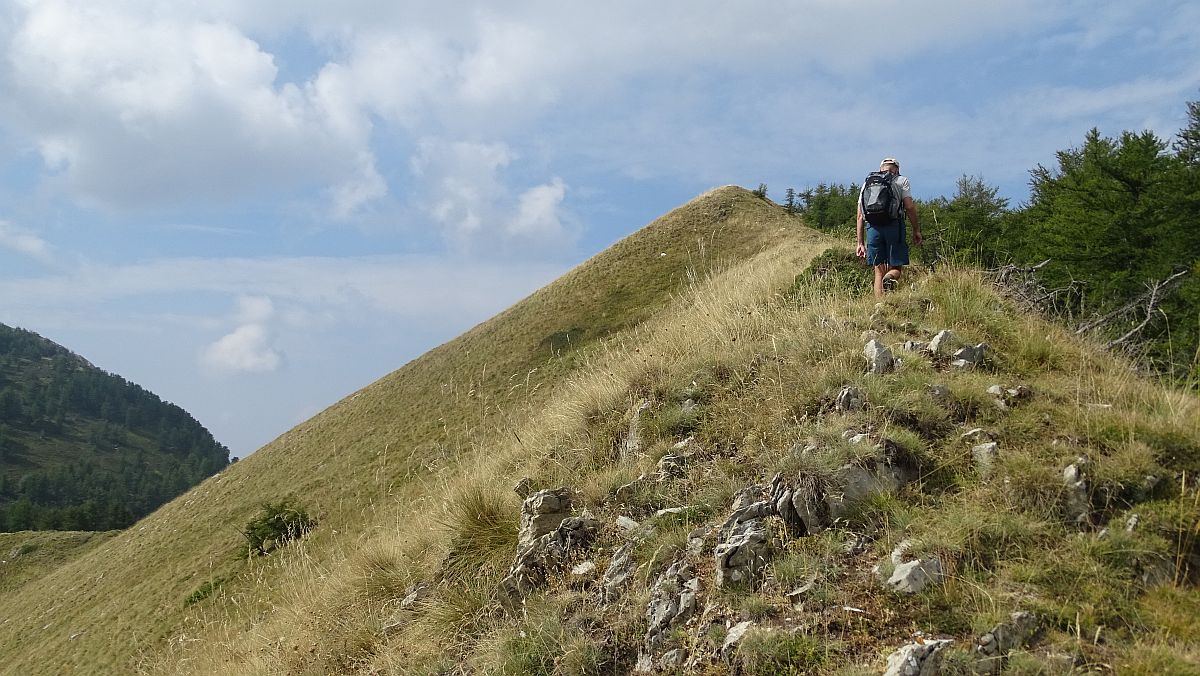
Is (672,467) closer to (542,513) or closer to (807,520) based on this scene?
(542,513)

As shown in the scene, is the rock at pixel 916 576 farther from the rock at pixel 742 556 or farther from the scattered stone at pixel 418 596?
the scattered stone at pixel 418 596

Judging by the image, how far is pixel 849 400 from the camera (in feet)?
18.6

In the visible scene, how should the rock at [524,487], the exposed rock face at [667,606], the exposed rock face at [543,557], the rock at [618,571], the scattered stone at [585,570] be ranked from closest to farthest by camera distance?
the exposed rock face at [667,606]
the rock at [618,571]
the scattered stone at [585,570]
the exposed rock face at [543,557]
the rock at [524,487]

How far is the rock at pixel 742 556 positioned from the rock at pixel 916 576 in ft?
2.60

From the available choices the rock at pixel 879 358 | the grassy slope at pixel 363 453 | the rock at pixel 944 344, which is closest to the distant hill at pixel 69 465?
the grassy slope at pixel 363 453

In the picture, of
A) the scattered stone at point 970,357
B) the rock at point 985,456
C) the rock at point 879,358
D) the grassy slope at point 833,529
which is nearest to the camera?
the grassy slope at point 833,529

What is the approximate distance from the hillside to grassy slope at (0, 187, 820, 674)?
866 centimetres

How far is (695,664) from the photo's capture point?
4137 millimetres

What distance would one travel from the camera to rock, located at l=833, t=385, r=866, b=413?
5.59 metres

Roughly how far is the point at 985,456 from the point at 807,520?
1.30 m

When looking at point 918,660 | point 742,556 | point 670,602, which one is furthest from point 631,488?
point 918,660

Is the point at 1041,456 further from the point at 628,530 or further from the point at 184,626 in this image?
the point at 184,626

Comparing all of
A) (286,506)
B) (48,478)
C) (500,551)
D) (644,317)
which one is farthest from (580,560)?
(48,478)

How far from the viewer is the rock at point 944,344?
6387mm
